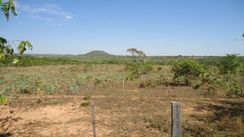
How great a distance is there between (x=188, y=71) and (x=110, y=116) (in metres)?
9.62

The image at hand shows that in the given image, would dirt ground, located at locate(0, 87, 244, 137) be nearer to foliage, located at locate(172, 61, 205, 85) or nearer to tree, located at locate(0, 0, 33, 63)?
tree, located at locate(0, 0, 33, 63)

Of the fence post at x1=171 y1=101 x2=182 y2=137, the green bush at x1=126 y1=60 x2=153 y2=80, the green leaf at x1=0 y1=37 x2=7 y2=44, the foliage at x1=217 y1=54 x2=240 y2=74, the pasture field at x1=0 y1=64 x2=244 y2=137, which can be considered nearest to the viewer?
the fence post at x1=171 y1=101 x2=182 y2=137

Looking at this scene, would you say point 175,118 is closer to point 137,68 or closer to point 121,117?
point 121,117

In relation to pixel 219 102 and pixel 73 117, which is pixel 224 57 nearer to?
pixel 219 102

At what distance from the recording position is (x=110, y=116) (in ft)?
26.2

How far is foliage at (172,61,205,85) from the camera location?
1595cm

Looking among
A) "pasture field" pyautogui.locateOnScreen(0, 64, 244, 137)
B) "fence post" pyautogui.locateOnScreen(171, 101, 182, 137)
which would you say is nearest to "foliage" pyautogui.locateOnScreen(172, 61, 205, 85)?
"pasture field" pyautogui.locateOnScreen(0, 64, 244, 137)

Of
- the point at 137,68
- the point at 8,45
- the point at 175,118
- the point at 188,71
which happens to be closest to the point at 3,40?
the point at 8,45

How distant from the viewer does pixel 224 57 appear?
56.3 feet

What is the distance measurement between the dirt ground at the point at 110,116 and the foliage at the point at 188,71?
5.24 m

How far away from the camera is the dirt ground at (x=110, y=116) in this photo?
6590 millimetres

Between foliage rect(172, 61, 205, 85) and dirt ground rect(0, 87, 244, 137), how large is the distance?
17.2 ft

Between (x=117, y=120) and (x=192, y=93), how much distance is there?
250 inches

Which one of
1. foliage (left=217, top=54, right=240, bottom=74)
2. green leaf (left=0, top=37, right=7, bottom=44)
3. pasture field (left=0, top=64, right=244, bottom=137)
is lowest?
pasture field (left=0, top=64, right=244, bottom=137)
